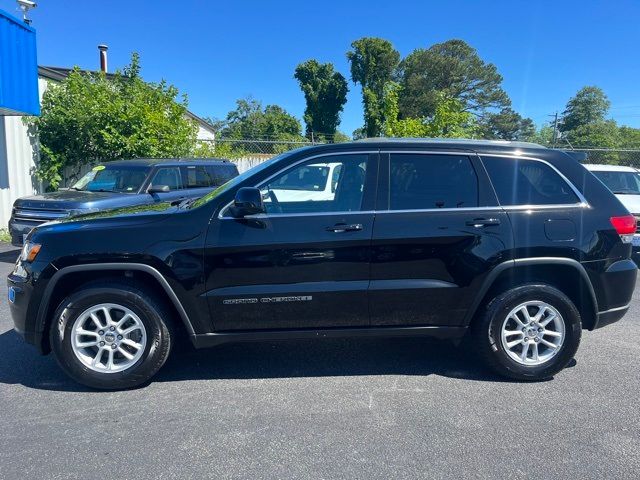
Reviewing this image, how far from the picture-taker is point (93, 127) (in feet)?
41.8

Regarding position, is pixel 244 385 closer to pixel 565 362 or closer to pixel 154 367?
pixel 154 367

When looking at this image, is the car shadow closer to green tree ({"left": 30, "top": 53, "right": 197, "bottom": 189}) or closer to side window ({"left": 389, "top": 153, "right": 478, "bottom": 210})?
side window ({"left": 389, "top": 153, "right": 478, "bottom": 210})

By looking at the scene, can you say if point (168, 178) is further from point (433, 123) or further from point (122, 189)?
point (433, 123)

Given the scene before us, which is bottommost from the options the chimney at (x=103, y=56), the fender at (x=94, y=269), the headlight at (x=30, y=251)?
the fender at (x=94, y=269)

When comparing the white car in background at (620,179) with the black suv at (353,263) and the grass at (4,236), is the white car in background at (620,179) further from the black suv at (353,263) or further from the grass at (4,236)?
the grass at (4,236)

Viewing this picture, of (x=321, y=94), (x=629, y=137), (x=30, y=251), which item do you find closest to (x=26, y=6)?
(x=30, y=251)

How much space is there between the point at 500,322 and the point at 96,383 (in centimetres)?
314

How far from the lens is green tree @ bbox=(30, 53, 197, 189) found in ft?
41.5

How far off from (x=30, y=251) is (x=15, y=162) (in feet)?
33.2

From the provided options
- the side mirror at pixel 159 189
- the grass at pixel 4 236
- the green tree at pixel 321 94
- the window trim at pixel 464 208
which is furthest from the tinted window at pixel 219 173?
the green tree at pixel 321 94

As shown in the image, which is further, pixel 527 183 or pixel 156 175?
pixel 156 175

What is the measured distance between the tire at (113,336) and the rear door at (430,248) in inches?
65.6

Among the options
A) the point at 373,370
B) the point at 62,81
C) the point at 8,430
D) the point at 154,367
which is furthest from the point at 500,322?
the point at 62,81

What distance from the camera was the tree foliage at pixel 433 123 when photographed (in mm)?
14966
